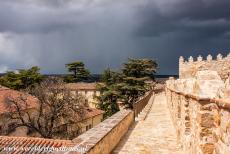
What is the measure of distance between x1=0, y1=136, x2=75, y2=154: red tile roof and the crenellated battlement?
25.3 meters

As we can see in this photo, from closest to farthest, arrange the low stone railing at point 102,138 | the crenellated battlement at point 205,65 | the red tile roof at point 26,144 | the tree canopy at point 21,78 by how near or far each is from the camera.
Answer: the low stone railing at point 102,138, the red tile roof at point 26,144, the crenellated battlement at point 205,65, the tree canopy at point 21,78

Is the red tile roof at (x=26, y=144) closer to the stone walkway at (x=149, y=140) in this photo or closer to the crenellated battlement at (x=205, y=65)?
the stone walkway at (x=149, y=140)

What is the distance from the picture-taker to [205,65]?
135ft

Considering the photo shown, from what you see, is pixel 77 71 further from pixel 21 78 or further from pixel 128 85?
pixel 128 85

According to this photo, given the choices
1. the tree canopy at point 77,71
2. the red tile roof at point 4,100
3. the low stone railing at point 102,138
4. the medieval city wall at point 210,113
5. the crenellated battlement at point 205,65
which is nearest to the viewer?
the medieval city wall at point 210,113

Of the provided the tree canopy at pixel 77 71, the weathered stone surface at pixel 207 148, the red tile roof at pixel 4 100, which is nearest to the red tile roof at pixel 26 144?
the weathered stone surface at pixel 207 148

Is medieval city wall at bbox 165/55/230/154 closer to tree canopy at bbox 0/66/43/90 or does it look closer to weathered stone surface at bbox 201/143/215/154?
weathered stone surface at bbox 201/143/215/154

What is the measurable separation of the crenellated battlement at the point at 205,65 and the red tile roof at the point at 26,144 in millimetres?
25287

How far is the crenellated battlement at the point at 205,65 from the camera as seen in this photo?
126ft

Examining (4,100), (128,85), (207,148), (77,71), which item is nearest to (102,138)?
(207,148)

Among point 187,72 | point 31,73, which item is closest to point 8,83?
point 31,73

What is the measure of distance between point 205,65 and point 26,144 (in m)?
32.5

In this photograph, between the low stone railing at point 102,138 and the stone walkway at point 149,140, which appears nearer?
the low stone railing at point 102,138

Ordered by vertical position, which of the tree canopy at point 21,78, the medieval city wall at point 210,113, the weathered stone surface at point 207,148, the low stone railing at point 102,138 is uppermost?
the tree canopy at point 21,78
